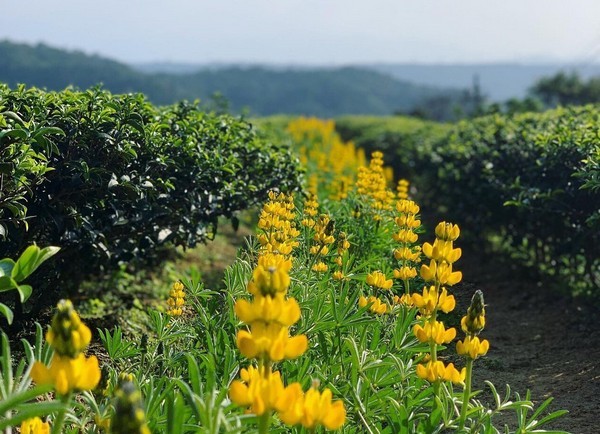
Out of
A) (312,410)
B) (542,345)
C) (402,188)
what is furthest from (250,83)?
(312,410)

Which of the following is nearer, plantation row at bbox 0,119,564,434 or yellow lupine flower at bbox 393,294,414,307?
plantation row at bbox 0,119,564,434

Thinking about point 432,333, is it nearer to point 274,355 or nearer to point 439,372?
point 439,372

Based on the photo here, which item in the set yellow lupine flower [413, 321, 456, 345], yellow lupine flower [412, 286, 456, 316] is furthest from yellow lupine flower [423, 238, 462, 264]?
yellow lupine flower [413, 321, 456, 345]

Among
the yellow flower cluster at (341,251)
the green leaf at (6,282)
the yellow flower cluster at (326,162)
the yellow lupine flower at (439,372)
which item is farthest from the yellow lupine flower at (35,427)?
the yellow flower cluster at (326,162)

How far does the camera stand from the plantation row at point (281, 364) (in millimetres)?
1570

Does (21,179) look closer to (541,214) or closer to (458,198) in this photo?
(541,214)

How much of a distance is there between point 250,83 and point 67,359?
15843 centimetres

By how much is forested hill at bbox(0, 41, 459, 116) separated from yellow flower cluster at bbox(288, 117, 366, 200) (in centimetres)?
8915

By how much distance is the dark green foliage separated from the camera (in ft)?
12.3

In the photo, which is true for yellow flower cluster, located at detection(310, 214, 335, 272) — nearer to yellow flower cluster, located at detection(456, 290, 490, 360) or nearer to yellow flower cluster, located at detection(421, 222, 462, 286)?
yellow flower cluster, located at detection(421, 222, 462, 286)

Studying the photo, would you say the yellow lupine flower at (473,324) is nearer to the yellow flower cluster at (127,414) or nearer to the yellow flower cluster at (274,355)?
the yellow flower cluster at (274,355)

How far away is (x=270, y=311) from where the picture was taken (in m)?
1.60

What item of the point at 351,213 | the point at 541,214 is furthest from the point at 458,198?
the point at 351,213

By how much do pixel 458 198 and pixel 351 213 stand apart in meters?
3.61
